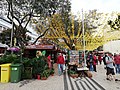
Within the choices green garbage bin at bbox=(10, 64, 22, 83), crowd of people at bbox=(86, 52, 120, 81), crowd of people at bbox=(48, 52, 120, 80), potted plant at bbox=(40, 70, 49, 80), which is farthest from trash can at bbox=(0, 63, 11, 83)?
crowd of people at bbox=(86, 52, 120, 81)

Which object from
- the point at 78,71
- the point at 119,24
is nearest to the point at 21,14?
the point at 78,71

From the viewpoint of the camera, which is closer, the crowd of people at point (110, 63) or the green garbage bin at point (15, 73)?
the green garbage bin at point (15, 73)

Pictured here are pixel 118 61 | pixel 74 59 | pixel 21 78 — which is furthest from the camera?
pixel 74 59

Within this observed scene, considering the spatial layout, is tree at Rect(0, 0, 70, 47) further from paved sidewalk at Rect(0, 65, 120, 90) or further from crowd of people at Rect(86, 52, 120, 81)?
paved sidewalk at Rect(0, 65, 120, 90)

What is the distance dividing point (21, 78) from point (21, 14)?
12.7 m

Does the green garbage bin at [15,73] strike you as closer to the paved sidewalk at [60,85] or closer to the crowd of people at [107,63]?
the paved sidewalk at [60,85]

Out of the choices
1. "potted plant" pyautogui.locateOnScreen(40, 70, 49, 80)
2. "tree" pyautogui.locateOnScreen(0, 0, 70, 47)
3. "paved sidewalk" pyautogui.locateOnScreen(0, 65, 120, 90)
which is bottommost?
"paved sidewalk" pyautogui.locateOnScreen(0, 65, 120, 90)

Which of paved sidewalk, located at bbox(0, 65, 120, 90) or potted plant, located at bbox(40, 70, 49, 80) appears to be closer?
paved sidewalk, located at bbox(0, 65, 120, 90)

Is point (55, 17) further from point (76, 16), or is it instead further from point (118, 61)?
point (118, 61)

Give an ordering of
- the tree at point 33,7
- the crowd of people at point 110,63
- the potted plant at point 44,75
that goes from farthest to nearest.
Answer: the tree at point 33,7 < the potted plant at point 44,75 < the crowd of people at point 110,63

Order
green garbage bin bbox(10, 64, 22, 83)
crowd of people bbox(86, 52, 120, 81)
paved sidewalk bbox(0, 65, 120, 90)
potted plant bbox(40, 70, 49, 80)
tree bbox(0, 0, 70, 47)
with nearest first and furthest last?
paved sidewalk bbox(0, 65, 120, 90)
green garbage bin bbox(10, 64, 22, 83)
crowd of people bbox(86, 52, 120, 81)
potted plant bbox(40, 70, 49, 80)
tree bbox(0, 0, 70, 47)

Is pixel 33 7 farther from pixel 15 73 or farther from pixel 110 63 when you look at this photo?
pixel 110 63

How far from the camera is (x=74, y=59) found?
53.7ft

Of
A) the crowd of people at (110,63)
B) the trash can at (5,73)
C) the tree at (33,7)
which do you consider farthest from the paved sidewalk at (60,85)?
the tree at (33,7)
